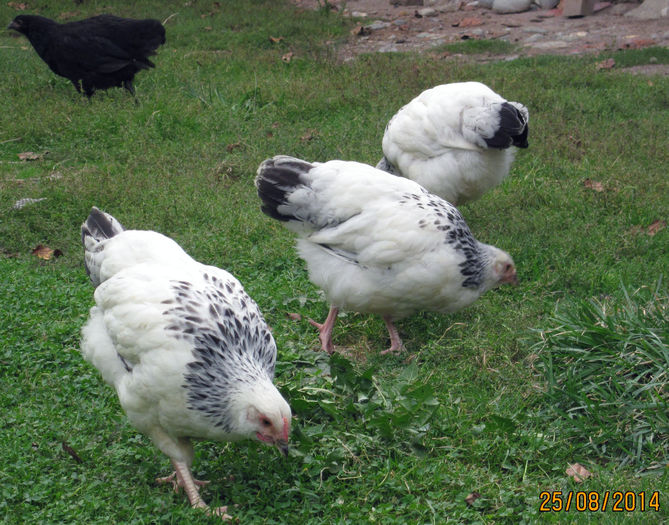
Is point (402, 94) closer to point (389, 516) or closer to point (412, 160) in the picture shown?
point (412, 160)

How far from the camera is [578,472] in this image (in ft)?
10.5

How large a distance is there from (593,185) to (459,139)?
157cm

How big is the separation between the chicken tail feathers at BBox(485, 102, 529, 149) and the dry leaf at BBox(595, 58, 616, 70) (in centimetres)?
461

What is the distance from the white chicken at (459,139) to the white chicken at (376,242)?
97 cm

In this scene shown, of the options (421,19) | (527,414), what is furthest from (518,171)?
(421,19)

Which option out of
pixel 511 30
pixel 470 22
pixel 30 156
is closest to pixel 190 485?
pixel 30 156

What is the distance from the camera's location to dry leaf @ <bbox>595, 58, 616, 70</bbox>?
916 cm

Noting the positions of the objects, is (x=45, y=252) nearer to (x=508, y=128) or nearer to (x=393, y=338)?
(x=393, y=338)

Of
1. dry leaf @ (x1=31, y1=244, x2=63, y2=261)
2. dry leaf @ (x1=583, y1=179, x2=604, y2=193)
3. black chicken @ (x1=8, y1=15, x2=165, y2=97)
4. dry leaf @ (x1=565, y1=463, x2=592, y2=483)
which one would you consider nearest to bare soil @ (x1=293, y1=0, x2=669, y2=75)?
black chicken @ (x1=8, y1=15, x2=165, y2=97)

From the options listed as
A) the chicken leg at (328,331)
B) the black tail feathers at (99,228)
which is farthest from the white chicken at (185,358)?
the chicken leg at (328,331)

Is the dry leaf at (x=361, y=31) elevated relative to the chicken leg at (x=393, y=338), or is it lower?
lower

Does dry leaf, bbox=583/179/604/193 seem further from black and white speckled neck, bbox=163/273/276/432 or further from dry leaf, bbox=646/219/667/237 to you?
black and white speckled neck, bbox=163/273/276/432

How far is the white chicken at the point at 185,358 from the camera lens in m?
3.01

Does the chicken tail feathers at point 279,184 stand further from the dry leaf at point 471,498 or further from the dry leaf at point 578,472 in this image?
the dry leaf at point 578,472
